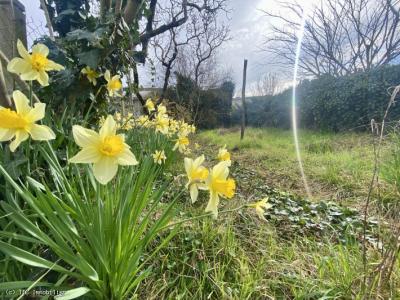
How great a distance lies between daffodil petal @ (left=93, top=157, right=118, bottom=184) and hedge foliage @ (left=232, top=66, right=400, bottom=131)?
183 inches

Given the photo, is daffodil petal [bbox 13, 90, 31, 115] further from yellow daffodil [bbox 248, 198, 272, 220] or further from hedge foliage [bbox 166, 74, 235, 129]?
hedge foliage [bbox 166, 74, 235, 129]

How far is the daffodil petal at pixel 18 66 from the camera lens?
922 millimetres

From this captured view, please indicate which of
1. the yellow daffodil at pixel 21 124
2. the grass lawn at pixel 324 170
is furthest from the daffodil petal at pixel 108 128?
the grass lawn at pixel 324 170

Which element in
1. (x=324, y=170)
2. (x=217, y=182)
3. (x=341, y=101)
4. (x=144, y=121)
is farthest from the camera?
(x=341, y=101)

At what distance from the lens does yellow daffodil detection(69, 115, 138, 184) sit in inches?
27.5

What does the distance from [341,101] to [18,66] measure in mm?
7612

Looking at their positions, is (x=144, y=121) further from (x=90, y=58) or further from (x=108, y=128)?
(x=108, y=128)

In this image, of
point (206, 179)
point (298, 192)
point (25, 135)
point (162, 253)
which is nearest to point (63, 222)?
point (25, 135)

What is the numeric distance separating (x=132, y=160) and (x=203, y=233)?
868 millimetres

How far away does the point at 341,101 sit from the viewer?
7074 millimetres

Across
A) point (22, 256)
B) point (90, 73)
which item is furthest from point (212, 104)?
point (22, 256)

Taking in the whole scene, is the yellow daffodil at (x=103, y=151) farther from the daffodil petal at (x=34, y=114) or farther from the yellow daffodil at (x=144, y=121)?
the yellow daffodil at (x=144, y=121)

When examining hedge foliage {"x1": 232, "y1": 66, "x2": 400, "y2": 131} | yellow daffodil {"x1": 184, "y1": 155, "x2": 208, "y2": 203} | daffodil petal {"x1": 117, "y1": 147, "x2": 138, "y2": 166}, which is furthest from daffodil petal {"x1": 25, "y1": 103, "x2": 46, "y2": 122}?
hedge foliage {"x1": 232, "y1": 66, "x2": 400, "y2": 131}

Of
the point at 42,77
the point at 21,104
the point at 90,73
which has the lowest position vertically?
the point at 21,104
